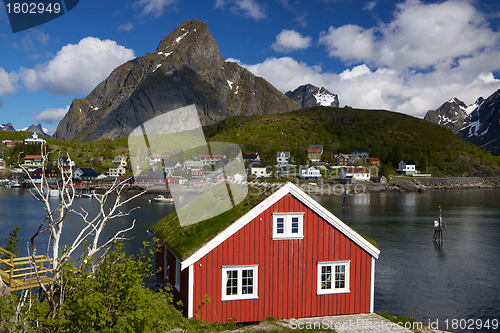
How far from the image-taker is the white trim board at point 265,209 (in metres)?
12.6

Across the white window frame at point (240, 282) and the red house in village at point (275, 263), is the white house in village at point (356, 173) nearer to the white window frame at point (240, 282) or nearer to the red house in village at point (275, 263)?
the red house in village at point (275, 263)

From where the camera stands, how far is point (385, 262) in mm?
29688

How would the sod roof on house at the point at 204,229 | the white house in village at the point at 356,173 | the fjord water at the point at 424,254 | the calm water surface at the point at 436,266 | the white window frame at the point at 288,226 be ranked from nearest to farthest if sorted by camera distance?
the sod roof on house at the point at 204,229, the white window frame at the point at 288,226, the calm water surface at the point at 436,266, the fjord water at the point at 424,254, the white house in village at the point at 356,173

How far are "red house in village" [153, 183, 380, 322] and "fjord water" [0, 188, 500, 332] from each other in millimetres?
7599

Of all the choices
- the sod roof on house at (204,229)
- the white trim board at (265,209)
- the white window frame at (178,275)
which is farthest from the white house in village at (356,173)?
the white window frame at (178,275)

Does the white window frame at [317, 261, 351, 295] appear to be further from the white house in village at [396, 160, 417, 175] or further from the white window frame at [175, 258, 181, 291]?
the white house in village at [396, 160, 417, 175]

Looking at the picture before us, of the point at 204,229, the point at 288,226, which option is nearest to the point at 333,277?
the point at 288,226

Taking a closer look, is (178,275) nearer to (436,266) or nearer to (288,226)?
(288,226)

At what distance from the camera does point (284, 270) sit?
1348 centimetres

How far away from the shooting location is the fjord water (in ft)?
68.2

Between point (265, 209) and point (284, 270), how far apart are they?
2490 mm

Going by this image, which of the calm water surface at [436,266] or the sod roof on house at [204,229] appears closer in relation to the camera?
the sod roof on house at [204,229]

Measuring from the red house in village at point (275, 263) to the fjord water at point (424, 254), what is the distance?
7.60 metres

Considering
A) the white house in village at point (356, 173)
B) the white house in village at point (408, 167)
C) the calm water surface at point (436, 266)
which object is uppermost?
the white house in village at point (408, 167)
